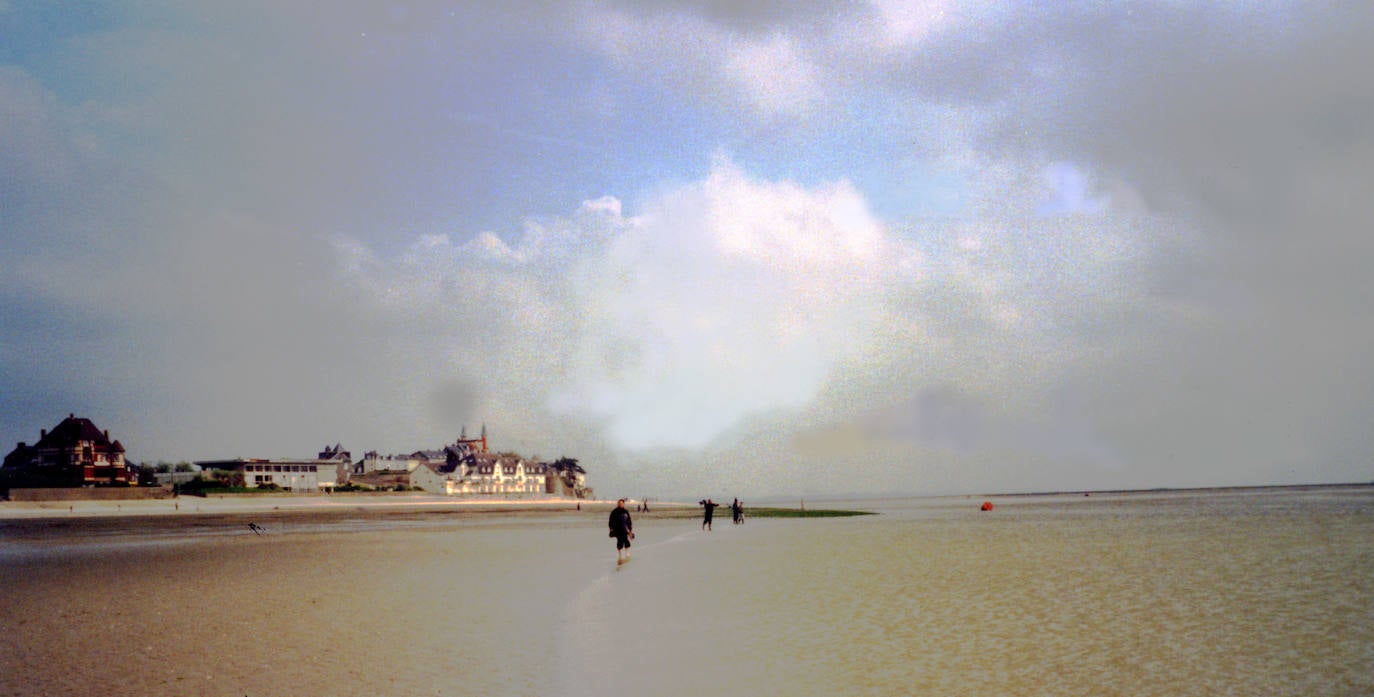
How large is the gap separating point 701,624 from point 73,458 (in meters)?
119

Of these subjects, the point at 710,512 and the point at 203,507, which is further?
the point at 203,507

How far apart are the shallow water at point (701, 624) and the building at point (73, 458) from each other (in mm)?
89267

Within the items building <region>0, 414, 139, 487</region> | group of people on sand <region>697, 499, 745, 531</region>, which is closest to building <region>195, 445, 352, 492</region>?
building <region>0, 414, 139, 487</region>

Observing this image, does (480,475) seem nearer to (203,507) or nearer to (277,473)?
(277,473)

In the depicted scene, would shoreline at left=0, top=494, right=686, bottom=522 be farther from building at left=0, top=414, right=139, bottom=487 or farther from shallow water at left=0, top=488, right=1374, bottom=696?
shallow water at left=0, top=488, right=1374, bottom=696

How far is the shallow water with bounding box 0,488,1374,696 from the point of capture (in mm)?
11227

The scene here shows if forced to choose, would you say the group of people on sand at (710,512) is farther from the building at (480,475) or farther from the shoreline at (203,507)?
the building at (480,475)

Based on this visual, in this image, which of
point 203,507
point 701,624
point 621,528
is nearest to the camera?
point 701,624

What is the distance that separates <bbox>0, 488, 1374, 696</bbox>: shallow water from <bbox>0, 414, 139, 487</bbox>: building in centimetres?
8927

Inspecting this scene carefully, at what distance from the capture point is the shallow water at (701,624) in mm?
11227

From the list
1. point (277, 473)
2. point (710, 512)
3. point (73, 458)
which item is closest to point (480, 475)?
point (277, 473)

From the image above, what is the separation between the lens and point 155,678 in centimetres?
1166

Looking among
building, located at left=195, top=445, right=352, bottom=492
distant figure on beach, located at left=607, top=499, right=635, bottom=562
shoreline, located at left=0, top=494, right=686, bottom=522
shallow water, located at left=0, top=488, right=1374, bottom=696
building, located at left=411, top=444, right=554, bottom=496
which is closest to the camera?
shallow water, located at left=0, top=488, right=1374, bottom=696

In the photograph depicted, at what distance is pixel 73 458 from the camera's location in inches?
4193
